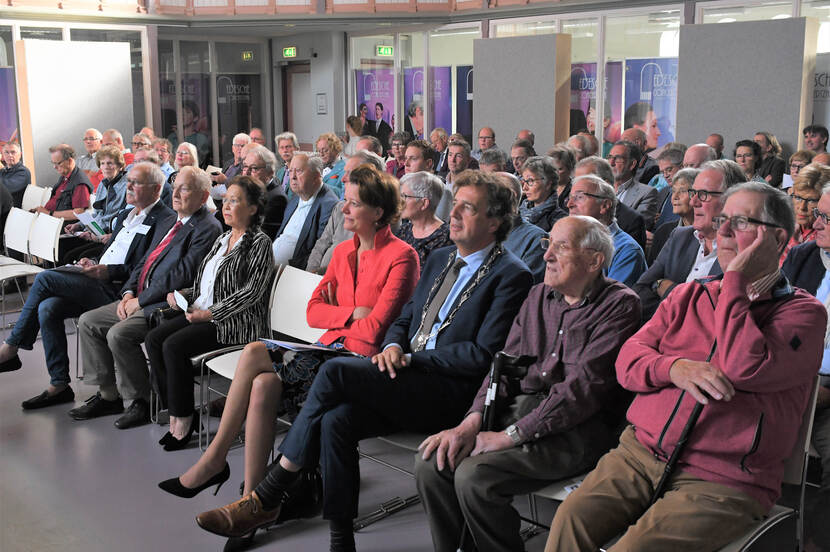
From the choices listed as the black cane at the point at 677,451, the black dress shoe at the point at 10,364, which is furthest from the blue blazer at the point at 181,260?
the black cane at the point at 677,451

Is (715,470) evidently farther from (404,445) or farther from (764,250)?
(404,445)

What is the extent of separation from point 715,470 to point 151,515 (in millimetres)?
2335

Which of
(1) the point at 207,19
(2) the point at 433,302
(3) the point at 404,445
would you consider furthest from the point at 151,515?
(1) the point at 207,19

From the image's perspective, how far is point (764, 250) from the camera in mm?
2492

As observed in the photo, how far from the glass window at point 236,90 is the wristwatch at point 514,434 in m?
14.5

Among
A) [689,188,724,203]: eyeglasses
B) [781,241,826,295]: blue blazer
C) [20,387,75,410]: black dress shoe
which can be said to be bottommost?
[20,387,75,410]: black dress shoe

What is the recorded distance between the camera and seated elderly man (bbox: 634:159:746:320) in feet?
12.4

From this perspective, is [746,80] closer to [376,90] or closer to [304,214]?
[304,214]

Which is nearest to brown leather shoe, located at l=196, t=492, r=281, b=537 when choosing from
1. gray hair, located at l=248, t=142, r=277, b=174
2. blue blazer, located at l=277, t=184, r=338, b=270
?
blue blazer, located at l=277, t=184, r=338, b=270

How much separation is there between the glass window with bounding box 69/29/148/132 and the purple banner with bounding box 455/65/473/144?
5.20 metres

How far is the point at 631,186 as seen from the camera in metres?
6.74

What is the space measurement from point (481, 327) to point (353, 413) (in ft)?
1.92

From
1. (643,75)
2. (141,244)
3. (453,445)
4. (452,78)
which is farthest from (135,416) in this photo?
(452,78)

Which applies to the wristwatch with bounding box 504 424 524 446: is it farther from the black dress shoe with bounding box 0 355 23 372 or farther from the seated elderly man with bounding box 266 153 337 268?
the black dress shoe with bounding box 0 355 23 372
